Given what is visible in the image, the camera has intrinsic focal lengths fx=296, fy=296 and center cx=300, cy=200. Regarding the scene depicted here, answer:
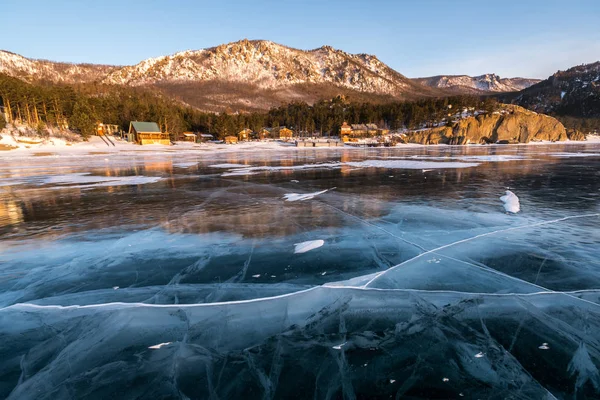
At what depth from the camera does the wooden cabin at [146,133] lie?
62.0 m

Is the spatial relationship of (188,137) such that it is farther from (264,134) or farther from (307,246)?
(307,246)

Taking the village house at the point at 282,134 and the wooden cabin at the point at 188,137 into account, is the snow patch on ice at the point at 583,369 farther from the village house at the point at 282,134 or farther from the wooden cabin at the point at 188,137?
the village house at the point at 282,134

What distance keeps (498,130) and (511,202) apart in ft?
336

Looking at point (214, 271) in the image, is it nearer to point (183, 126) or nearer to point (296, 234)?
point (296, 234)

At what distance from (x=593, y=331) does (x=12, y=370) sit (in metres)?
5.12

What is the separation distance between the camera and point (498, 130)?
91.4 metres

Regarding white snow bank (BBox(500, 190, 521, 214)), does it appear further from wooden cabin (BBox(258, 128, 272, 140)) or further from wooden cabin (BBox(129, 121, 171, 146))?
wooden cabin (BBox(258, 128, 272, 140))

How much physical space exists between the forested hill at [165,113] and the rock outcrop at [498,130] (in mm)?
7924

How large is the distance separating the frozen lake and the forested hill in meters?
64.6

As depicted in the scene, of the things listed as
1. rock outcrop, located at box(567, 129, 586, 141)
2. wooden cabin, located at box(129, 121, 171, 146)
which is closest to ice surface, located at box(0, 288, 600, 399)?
wooden cabin, located at box(129, 121, 171, 146)

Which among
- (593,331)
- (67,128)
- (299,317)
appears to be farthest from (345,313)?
(67,128)

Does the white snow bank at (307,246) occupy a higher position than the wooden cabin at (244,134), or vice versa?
the wooden cabin at (244,134)

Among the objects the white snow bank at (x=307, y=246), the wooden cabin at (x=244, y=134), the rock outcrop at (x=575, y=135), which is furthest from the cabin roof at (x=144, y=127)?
the rock outcrop at (x=575, y=135)

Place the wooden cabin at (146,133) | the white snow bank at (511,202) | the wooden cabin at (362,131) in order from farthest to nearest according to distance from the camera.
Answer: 1. the wooden cabin at (362,131)
2. the wooden cabin at (146,133)
3. the white snow bank at (511,202)
